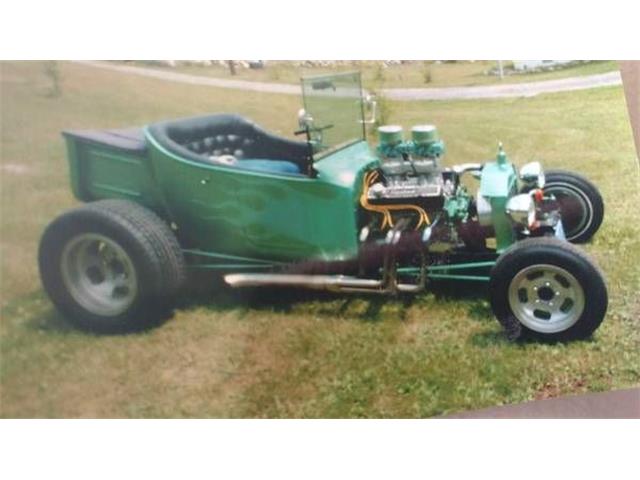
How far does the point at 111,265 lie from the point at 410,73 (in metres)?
0.96

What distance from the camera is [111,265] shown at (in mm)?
2059

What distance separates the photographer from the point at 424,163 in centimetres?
215

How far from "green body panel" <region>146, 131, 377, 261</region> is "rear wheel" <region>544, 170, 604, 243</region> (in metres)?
0.55

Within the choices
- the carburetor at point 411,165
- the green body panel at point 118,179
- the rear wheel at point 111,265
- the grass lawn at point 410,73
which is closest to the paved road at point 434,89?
the grass lawn at point 410,73

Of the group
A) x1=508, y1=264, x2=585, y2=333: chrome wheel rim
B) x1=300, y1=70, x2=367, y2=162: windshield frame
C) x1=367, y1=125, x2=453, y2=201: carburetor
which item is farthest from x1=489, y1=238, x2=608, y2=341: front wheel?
x1=300, y1=70, x2=367, y2=162: windshield frame

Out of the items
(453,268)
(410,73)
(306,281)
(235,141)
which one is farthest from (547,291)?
(235,141)

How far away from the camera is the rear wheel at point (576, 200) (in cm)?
215

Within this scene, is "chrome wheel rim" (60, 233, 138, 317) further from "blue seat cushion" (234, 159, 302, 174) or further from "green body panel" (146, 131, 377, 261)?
"blue seat cushion" (234, 159, 302, 174)

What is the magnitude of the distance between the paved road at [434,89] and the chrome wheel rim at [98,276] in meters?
0.47

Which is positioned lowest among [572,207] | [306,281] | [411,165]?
[306,281]

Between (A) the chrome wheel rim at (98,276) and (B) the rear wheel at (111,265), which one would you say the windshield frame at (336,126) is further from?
(A) the chrome wheel rim at (98,276)

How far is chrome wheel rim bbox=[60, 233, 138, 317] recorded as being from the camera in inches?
80.6

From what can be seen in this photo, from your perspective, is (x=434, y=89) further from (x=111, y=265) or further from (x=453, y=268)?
(x=111, y=265)
